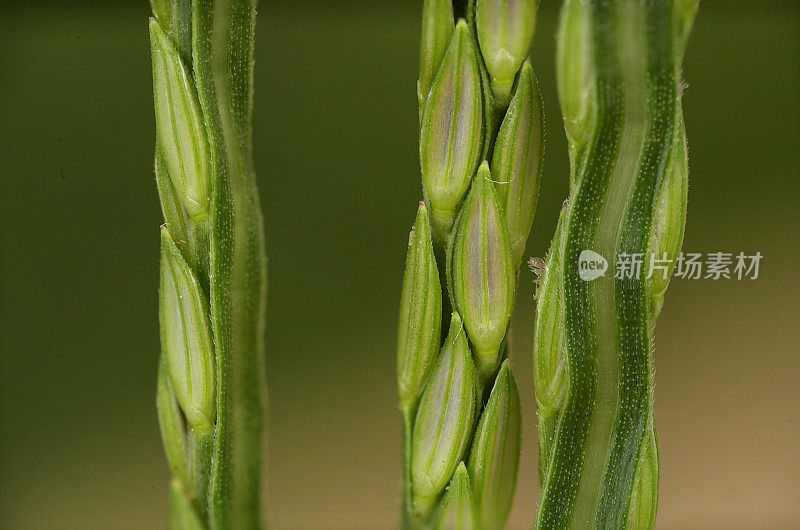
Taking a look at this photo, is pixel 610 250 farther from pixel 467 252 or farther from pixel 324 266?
pixel 324 266

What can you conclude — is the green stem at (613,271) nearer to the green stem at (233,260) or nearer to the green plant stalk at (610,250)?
the green plant stalk at (610,250)

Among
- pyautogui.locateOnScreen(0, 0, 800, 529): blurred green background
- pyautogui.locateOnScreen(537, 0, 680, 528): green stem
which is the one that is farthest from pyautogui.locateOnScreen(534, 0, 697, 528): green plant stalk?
pyautogui.locateOnScreen(0, 0, 800, 529): blurred green background

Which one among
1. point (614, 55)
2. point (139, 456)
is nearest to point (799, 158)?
point (614, 55)

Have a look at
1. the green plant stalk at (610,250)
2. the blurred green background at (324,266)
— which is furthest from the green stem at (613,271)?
the blurred green background at (324,266)

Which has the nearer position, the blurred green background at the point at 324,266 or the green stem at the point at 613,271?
the green stem at the point at 613,271

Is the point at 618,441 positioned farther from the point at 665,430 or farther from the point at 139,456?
the point at 139,456

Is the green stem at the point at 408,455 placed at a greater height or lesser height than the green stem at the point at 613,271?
lesser
